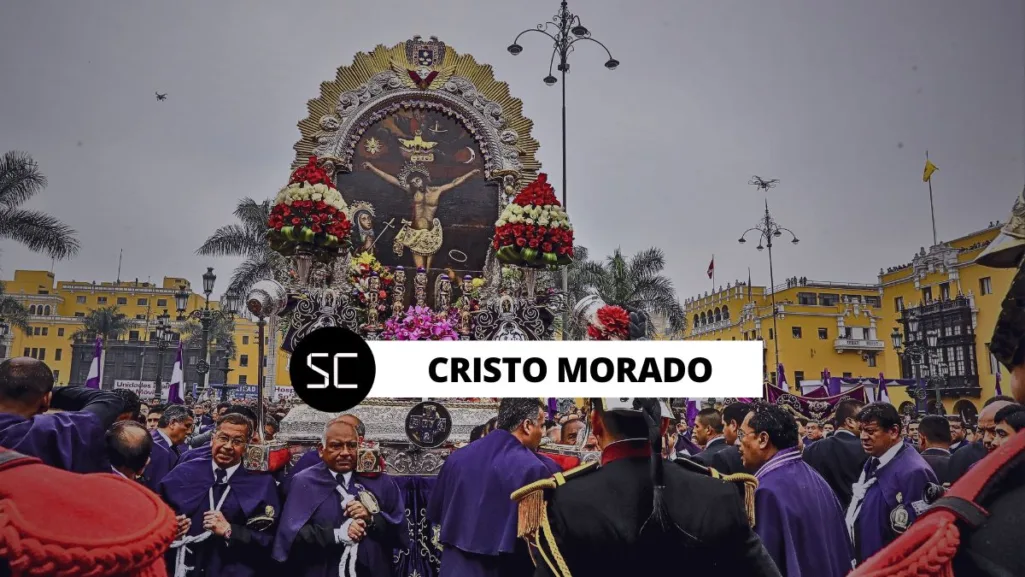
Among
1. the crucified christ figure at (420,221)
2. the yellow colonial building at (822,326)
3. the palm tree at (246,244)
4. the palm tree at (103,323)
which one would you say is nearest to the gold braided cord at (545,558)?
the crucified christ figure at (420,221)

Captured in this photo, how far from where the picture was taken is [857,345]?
181ft

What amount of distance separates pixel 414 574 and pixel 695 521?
5082mm

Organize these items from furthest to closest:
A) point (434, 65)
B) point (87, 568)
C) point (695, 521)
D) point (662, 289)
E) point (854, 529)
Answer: point (662, 289) → point (434, 65) → point (854, 529) → point (695, 521) → point (87, 568)

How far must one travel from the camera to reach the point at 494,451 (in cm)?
493

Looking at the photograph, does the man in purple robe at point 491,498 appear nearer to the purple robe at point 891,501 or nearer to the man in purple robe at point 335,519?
the man in purple robe at point 335,519

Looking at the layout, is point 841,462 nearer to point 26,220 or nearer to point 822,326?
point 26,220

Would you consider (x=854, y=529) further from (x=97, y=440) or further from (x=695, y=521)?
(x=97, y=440)

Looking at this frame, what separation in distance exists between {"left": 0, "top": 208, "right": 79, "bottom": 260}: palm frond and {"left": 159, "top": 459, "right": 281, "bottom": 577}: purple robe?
14.4 ft

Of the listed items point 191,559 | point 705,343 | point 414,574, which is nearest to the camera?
point 705,343

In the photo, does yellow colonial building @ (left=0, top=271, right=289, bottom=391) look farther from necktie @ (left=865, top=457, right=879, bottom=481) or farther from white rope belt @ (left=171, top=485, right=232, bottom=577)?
necktie @ (left=865, top=457, right=879, bottom=481)

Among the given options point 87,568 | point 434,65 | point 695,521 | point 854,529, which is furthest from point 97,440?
point 434,65

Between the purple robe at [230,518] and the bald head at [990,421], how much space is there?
20.2 feet

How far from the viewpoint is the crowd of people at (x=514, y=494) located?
9.23ft

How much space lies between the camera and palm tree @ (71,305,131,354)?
5450cm
